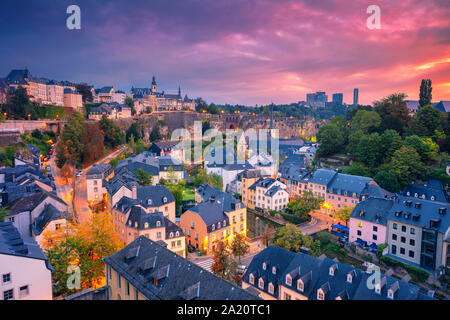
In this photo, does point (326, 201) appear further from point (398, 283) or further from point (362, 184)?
point (398, 283)

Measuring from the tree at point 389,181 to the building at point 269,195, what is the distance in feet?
42.5

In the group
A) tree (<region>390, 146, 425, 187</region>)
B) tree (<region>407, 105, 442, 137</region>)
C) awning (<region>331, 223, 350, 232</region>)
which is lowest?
awning (<region>331, 223, 350, 232</region>)

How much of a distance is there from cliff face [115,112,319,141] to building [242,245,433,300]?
205ft

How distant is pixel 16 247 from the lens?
15.0 meters

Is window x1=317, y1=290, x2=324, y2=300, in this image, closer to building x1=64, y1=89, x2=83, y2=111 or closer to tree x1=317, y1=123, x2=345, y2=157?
tree x1=317, y1=123, x2=345, y2=157

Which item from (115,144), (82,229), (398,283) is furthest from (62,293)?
(115,144)

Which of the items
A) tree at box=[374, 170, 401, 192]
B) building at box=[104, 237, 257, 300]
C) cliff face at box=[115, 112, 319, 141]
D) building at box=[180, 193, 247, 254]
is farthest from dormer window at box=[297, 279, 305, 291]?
cliff face at box=[115, 112, 319, 141]

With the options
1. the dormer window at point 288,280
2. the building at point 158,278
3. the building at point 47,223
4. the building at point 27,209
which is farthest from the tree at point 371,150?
the building at point 27,209

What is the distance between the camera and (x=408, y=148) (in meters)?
40.4

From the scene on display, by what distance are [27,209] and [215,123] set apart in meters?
78.2

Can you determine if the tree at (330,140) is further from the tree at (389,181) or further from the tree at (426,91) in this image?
the tree at (389,181)

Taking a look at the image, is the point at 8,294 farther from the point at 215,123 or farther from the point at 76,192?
the point at 215,123

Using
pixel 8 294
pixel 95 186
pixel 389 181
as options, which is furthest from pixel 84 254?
pixel 389 181

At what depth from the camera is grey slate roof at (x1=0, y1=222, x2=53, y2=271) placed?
14.5m
